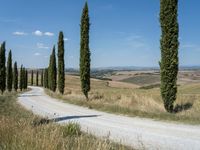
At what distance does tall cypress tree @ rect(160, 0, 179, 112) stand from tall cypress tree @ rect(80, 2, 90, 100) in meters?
14.5

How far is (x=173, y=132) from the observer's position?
40.2 ft

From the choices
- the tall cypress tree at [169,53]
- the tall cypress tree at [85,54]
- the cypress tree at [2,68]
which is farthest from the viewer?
the cypress tree at [2,68]

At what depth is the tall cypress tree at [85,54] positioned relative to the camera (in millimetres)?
33531

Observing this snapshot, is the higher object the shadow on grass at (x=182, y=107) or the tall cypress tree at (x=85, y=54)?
the tall cypress tree at (x=85, y=54)

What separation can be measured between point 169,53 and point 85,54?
15.3 m

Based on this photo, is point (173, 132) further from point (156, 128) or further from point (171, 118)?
point (171, 118)

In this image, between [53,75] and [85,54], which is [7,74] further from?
[85,54]

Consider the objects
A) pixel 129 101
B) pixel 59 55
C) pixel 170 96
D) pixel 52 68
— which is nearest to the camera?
pixel 170 96

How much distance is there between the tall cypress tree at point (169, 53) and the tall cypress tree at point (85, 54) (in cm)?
1449

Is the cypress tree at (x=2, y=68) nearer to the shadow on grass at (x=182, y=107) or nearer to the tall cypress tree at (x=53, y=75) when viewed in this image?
the tall cypress tree at (x=53, y=75)

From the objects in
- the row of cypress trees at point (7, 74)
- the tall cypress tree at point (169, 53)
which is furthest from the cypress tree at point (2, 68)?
the tall cypress tree at point (169, 53)

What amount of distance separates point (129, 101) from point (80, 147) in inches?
787

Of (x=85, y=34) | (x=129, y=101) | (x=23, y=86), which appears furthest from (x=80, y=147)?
(x=23, y=86)

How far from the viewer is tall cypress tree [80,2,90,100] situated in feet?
110
